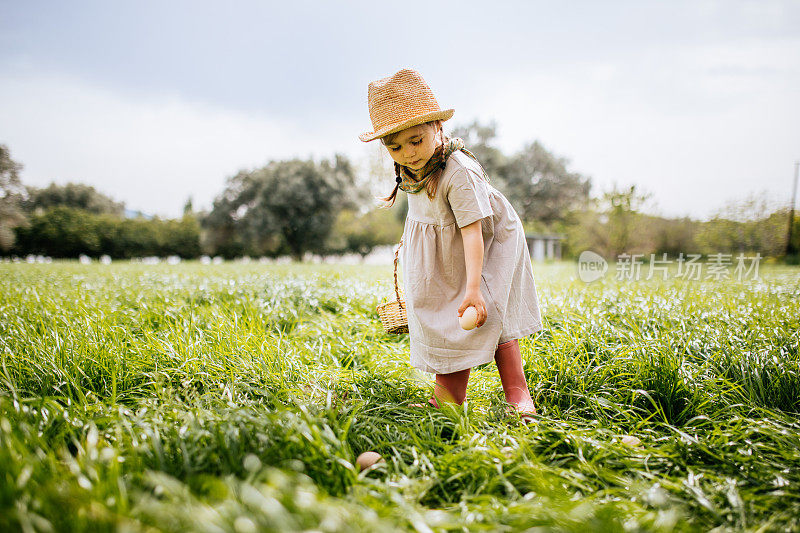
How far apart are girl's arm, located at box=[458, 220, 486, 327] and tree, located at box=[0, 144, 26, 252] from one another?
35070 mm

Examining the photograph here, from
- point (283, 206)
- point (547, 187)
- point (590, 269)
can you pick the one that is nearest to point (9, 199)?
point (283, 206)

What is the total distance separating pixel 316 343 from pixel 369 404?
3.74 feet

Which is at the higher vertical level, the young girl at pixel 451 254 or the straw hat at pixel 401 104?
the straw hat at pixel 401 104

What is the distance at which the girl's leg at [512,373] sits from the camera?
212 centimetres

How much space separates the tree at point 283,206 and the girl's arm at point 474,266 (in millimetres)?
25604

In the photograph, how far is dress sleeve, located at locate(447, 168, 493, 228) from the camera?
79.4 inches

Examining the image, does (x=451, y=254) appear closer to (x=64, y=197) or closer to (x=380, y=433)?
(x=380, y=433)

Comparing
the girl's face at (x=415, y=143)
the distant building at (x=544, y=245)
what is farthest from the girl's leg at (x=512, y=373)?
the distant building at (x=544, y=245)

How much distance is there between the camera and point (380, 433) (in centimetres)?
178

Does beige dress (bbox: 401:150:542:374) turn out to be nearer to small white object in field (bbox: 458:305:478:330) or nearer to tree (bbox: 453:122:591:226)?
small white object in field (bbox: 458:305:478:330)

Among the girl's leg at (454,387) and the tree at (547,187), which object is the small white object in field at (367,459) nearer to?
the girl's leg at (454,387)

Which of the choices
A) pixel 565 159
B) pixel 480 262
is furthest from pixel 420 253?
pixel 565 159

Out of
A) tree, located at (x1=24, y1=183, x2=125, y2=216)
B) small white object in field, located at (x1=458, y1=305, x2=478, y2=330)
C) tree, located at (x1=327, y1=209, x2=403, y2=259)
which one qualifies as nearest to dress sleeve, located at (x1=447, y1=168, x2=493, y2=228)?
small white object in field, located at (x1=458, y1=305, x2=478, y2=330)

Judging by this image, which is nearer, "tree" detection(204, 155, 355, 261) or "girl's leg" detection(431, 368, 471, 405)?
"girl's leg" detection(431, 368, 471, 405)
